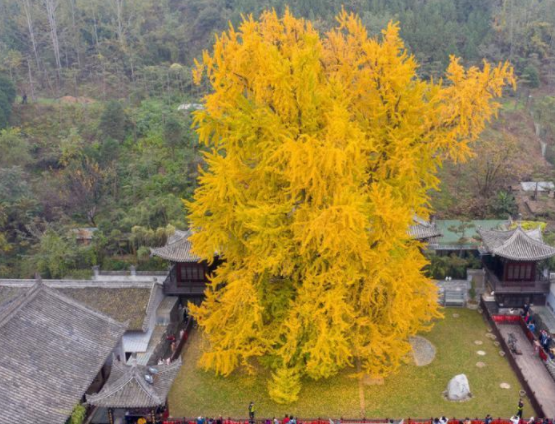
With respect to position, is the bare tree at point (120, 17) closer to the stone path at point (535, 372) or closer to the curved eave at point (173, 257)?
the curved eave at point (173, 257)

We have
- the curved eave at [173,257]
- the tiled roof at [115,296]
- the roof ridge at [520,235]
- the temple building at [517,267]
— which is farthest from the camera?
the curved eave at [173,257]

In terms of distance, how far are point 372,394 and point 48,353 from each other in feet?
35.1

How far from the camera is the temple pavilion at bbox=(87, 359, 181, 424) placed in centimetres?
1738

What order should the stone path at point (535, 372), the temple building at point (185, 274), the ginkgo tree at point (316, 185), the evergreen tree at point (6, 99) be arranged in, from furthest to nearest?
the evergreen tree at point (6, 99)
the temple building at point (185, 274)
the stone path at point (535, 372)
the ginkgo tree at point (316, 185)

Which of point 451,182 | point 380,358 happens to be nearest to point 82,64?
point 451,182

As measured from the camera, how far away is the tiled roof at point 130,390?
17328mm

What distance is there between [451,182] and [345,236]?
2324 centimetres

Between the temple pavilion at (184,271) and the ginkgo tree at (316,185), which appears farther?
the temple pavilion at (184,271)

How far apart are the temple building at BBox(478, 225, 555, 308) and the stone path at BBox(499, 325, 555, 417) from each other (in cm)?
161

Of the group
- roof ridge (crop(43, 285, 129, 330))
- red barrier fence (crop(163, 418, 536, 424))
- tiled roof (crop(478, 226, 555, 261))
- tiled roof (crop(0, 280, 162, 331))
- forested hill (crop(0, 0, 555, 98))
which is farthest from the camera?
forested hill (crop(0, 0, 555, 98))

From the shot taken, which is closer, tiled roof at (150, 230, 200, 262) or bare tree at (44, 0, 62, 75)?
tiled roof at (150, 230, 200, 262)

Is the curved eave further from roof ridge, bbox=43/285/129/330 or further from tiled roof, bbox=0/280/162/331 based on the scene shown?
roof ridge, bbox=43/285/129/330

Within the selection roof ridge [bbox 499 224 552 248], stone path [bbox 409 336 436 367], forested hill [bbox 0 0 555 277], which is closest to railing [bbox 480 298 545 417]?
stone path [bbox 409 336 436 367]

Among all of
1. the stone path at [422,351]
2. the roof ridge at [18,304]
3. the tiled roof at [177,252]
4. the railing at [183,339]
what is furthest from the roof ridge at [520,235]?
the roof ridge at [18,304]
